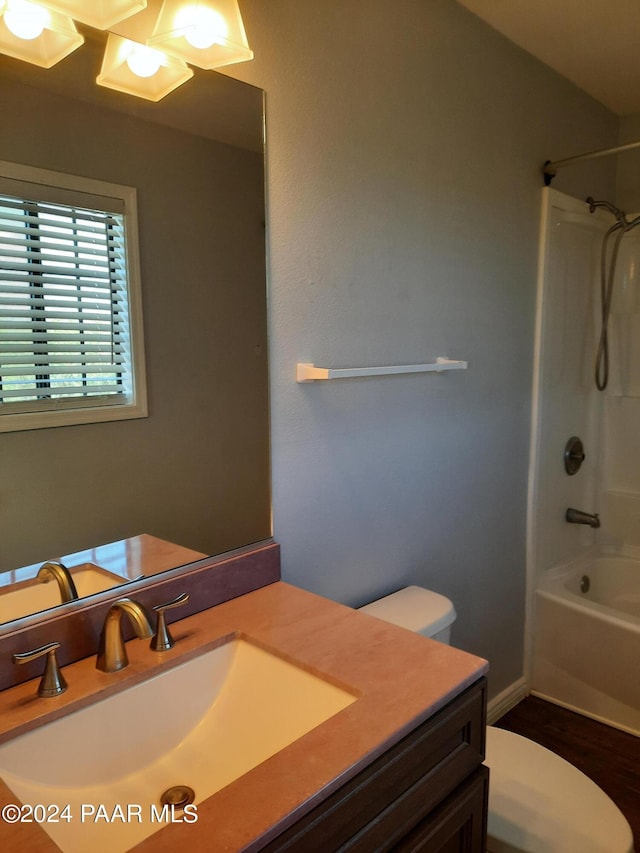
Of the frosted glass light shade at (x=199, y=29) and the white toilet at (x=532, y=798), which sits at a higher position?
the frosted glass light shade at (x=199, y=29)

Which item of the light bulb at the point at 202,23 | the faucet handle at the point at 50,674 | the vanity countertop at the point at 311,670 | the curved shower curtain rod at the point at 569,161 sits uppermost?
the curved shower curtain rod at the point at 569,161

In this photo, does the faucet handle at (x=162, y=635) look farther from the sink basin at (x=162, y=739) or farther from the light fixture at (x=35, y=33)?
the light fixture at (x=35, y=33)

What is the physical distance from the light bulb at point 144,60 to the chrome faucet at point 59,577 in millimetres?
942

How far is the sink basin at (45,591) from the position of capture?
1103 millimetres

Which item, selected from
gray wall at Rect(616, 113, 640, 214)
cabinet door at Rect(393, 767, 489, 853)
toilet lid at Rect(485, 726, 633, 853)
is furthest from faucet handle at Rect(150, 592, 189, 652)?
gray wall at Rect(616, 113, 640, 214)

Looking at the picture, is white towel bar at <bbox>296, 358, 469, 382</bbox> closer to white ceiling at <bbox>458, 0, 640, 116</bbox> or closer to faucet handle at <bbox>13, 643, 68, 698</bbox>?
faucet handle at <bbox>13, 643, 68, 698</bbox>

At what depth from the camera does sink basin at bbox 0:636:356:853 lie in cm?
93

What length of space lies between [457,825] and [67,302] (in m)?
1.18

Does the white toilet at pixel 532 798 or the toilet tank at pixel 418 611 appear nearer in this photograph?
the white toilet at pixel 532 798

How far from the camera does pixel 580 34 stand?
213 cm

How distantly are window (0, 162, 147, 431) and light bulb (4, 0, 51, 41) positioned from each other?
0.71ft

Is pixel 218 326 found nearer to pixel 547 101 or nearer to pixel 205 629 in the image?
pixel 205 629

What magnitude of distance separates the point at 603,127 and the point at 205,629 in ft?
9.03

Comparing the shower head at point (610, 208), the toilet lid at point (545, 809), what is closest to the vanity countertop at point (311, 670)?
the toilet lid at point (545, 809)
